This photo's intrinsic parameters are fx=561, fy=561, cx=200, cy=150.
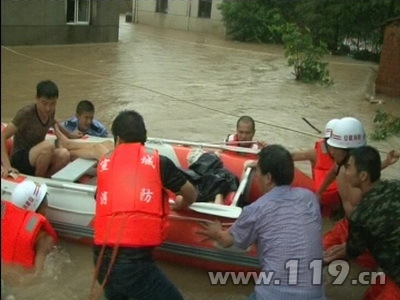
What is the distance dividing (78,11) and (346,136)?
49.9ft

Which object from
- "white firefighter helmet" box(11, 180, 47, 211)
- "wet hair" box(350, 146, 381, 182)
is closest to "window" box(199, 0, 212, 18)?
"white firefighter helmet" box(11, 180, 47, 211)

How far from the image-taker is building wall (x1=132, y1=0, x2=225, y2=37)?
26.0 metres

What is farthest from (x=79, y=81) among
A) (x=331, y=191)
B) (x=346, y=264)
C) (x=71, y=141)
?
(x=346, y=264)

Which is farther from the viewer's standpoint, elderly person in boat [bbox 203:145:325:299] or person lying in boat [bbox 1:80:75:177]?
person lying in boat [bbox 1:80:75:177]

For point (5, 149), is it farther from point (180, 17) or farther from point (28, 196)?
point (180, 17)

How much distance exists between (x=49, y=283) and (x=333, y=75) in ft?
44.4

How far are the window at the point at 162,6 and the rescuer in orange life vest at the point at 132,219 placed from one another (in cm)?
2564

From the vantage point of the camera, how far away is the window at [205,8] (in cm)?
2618

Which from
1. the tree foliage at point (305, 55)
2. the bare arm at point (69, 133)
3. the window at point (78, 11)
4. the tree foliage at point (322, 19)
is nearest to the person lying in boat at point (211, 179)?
the bare arm at point (69, 133)

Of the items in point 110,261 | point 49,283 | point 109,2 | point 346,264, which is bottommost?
point 49,283

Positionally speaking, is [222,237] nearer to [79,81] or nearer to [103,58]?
[79,81]

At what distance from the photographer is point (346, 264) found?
373 cm

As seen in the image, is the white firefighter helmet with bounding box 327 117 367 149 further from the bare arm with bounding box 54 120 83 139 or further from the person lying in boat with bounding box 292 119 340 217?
the bare arm with bounding box 54 120 83 139

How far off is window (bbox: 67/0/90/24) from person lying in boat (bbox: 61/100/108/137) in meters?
13.0
